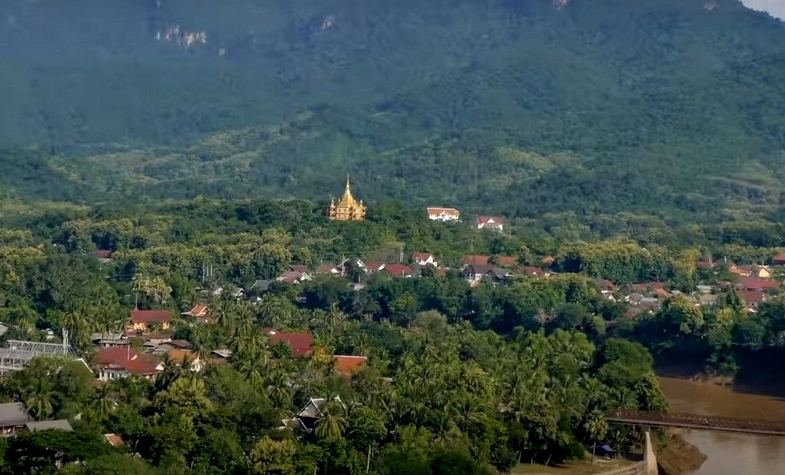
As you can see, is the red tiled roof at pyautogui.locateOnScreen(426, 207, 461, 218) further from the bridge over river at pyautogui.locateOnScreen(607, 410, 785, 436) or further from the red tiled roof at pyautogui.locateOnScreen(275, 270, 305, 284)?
the bridge over river at pyautogui.locateOnScreen(607, 410, 785, 436)

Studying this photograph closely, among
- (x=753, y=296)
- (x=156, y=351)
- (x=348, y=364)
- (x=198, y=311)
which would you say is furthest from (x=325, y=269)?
(x=348, y=364)

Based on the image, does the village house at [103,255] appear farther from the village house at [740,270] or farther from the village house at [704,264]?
the village house at [740,270]

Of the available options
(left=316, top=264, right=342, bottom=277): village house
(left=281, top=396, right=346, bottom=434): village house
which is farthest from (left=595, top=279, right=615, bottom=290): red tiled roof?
(left=281, top=396, right=346, bottom=434): village house

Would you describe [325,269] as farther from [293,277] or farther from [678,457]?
[678,457]

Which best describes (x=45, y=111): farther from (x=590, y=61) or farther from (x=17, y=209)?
(x=17, y=209)

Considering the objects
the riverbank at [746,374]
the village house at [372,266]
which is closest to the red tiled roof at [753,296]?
the riverbank at [746,374]
